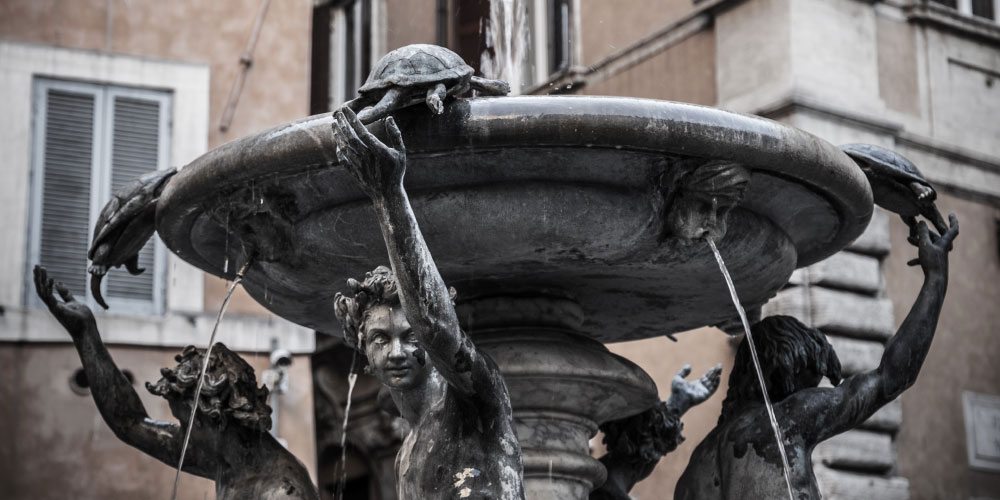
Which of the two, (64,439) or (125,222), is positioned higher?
(125,222)

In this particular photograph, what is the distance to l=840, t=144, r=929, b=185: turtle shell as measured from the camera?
18.7ft

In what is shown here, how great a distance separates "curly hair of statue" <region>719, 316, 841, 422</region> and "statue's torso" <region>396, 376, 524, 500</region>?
1223 mm

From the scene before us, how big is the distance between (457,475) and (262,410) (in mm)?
1118

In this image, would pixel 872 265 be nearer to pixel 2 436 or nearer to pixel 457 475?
pixel 2 436

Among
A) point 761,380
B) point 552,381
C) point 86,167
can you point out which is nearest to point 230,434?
point 552,381

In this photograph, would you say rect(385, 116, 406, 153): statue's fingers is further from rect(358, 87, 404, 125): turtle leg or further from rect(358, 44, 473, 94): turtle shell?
rect(358, 44, 473, 94): turtle shell

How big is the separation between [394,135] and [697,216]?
3.99 ft

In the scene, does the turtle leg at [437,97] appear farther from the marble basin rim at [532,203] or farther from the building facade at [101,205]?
the building facade at [101,205]

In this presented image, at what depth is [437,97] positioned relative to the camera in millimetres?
4535

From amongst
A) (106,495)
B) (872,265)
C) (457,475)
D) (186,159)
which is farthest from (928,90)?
(457,475)

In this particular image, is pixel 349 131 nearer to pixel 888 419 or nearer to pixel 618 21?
pixel 888 419

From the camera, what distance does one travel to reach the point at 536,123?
4641 millimetres

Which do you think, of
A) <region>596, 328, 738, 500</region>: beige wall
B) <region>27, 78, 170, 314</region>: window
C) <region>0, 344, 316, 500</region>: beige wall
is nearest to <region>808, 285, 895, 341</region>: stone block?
<region>596, 328, 738, 500</region>: beige wall

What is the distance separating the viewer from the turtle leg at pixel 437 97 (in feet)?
14.8
